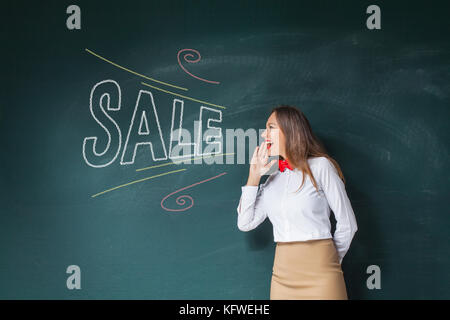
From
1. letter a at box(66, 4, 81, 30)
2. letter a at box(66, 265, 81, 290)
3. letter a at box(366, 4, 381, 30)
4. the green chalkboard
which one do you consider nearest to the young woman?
the green chalkboard

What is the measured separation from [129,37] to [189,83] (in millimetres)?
416

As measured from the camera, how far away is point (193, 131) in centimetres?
191

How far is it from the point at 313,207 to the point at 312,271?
27 centimetres

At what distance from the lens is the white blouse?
151cm

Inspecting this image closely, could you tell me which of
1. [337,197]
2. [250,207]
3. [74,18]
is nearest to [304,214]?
[337,197]

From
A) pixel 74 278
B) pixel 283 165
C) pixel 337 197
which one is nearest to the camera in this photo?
pixel 337 197

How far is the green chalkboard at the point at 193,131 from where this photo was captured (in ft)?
6.22

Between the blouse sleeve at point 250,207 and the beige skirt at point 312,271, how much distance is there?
223 millimetres

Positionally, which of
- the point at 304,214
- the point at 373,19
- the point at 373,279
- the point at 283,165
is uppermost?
the point at 373,19

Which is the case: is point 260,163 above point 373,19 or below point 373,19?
below

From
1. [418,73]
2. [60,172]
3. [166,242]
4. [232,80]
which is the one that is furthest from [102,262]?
[418,73]

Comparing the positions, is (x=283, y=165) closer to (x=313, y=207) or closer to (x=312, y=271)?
(x=313, y=207)

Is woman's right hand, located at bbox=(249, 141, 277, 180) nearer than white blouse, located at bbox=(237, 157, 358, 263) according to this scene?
No

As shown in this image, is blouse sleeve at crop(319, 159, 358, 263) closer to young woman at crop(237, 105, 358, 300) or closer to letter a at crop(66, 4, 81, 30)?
young woman at crop(237, 105, 358, 300)
